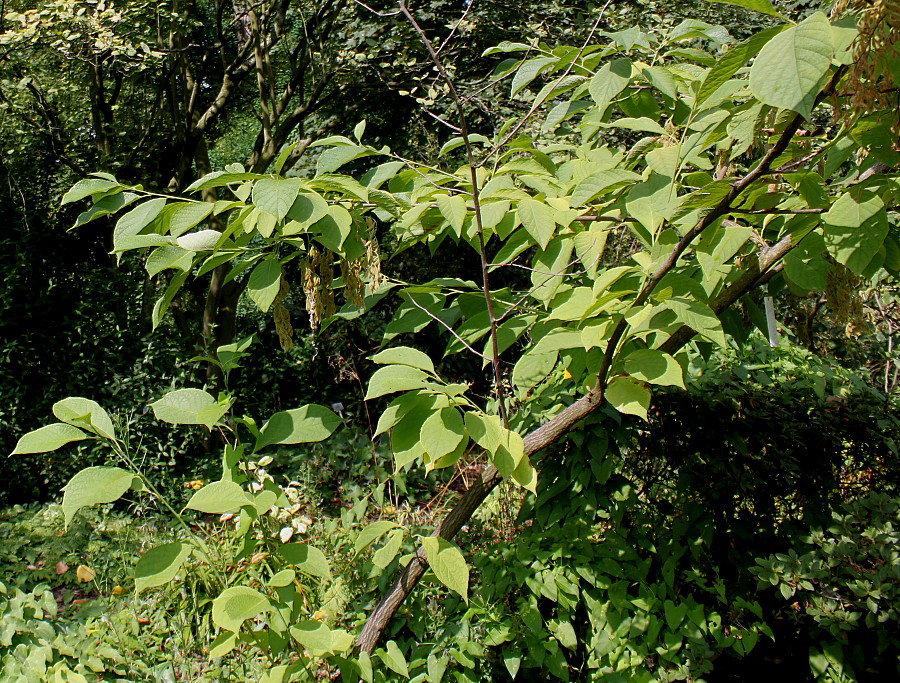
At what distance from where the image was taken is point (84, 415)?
1.10 metres

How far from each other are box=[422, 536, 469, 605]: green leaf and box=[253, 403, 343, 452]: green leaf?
29 cm

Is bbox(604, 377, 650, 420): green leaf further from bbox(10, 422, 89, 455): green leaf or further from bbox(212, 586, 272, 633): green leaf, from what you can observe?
bbox(10, 422, 89, 455): green leaf

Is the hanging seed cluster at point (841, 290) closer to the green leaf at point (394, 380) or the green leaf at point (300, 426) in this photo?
the green leaf at point (394, 380)

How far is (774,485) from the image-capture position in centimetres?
260

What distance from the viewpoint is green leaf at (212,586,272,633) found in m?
1.17

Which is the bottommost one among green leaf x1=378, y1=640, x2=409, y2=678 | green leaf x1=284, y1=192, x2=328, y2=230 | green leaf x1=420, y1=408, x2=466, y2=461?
green leaf x1=378, y1=640, x2=409, y2=678

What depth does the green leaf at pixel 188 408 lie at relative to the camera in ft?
3.97

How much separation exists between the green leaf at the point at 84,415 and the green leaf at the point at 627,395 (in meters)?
0.89

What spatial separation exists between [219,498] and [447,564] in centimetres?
45

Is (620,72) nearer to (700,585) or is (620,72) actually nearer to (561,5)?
(700,585)

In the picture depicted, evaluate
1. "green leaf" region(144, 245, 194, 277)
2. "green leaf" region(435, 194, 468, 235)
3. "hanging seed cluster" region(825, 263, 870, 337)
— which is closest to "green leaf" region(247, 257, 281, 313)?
"green leaf" region(144, 245, 194, 277)

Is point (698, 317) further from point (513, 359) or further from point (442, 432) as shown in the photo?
point (513, 359)

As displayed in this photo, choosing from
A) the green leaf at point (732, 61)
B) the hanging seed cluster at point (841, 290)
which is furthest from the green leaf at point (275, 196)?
the hanging seed cluster at point (841, 290)

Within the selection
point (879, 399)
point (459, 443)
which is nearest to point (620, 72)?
point (459, 443)
